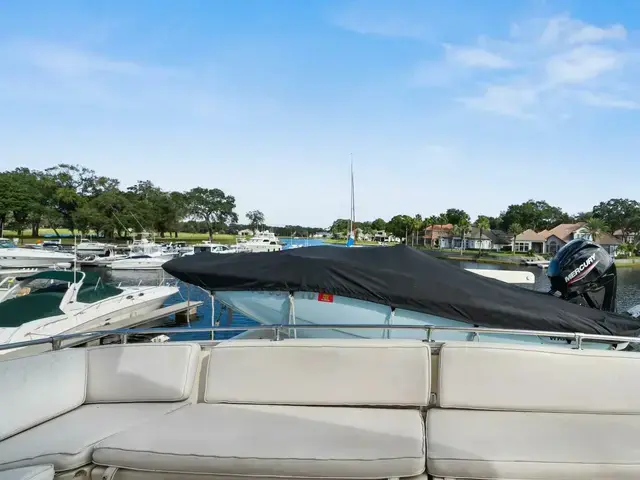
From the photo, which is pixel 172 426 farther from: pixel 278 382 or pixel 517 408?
pixel 517 408

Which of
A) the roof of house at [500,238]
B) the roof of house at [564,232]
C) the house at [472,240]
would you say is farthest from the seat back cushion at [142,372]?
the roof of house at [500,238]

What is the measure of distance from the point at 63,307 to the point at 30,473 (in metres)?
9.72

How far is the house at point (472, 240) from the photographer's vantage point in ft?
245

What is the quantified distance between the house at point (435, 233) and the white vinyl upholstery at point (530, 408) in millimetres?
79440

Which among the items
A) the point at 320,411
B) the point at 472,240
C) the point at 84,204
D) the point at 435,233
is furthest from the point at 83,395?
the point at 435,233

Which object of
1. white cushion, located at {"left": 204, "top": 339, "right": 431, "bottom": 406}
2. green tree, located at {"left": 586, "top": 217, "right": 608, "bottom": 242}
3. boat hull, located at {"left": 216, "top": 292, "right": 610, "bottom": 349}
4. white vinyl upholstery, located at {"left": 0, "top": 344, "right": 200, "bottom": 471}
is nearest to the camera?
white vinyl upholstery, located at {"left": 0, "top": 344, "right": 200, "bottom": 471}

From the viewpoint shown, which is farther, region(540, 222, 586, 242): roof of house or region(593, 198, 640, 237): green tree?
region(593, 198, 640, 237): green tree

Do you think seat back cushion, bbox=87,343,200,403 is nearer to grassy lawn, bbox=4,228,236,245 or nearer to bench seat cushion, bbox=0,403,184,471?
bench seat cushion, bbox=0,403,184,471

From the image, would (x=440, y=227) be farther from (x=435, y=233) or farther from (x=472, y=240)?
(x=472, y=240)

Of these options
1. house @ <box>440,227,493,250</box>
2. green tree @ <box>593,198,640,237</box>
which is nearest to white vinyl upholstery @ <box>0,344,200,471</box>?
house @ <box>440,227,493,250</box>

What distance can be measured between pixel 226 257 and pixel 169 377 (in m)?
2.12

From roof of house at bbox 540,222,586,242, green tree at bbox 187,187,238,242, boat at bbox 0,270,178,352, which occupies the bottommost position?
boat at bbox 0,270,178,352

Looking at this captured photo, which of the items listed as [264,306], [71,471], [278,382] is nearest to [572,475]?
[278,382]

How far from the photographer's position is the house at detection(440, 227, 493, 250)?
245 ft
